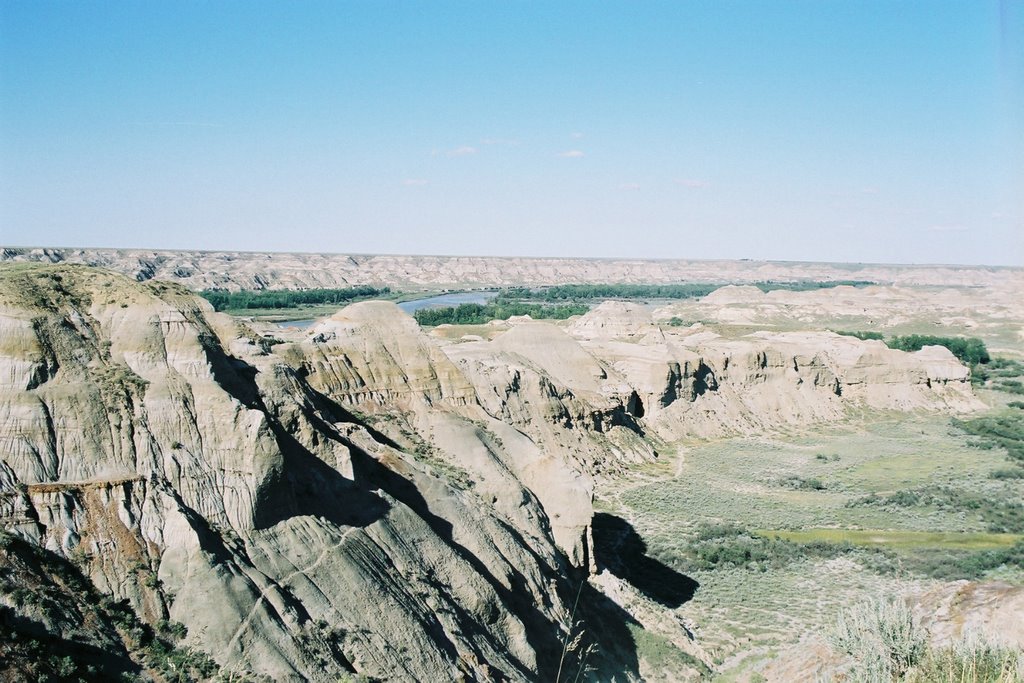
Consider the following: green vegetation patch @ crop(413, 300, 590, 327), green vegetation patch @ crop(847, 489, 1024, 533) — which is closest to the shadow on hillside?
green vegetation patch @ crop(847, 489, 1024, 533)

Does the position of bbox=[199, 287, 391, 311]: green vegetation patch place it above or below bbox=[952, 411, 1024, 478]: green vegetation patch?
above

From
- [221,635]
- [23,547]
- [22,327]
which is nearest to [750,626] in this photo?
[221,635]

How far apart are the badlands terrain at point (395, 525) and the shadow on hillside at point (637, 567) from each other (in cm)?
22

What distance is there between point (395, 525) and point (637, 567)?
1609cm

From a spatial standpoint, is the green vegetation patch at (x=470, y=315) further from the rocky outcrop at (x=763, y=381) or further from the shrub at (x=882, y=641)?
the shrub at (x=882, y=641)

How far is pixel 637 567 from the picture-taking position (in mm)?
32656

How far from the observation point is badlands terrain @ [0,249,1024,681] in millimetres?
14766

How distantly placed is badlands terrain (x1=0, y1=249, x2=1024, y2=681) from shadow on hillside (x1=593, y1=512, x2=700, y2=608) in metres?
0.22

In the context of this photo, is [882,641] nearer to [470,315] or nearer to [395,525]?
[395,525]

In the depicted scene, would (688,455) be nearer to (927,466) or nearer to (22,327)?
(927,466)

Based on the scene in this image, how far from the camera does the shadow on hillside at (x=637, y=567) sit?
30.1 meters

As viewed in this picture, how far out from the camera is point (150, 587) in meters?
15.0

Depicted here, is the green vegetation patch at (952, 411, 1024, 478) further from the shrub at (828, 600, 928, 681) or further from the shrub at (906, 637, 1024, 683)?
the shrub at (906, 637, 1024, 683)

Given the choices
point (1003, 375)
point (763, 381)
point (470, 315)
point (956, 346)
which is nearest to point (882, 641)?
point (763, 381)
